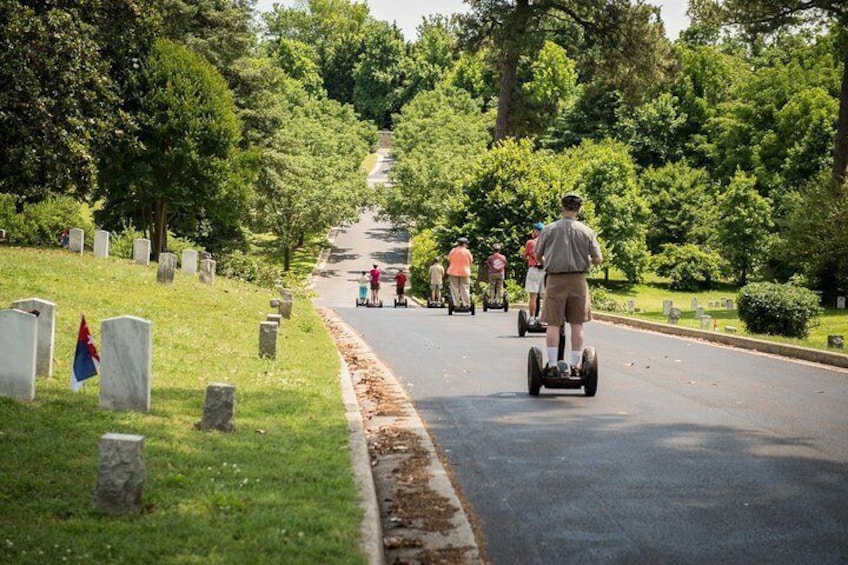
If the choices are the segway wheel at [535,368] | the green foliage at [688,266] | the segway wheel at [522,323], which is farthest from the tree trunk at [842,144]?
the segway wheel at [535,368]

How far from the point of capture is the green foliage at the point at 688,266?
2680 inches

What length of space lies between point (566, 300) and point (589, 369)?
2.73 feet

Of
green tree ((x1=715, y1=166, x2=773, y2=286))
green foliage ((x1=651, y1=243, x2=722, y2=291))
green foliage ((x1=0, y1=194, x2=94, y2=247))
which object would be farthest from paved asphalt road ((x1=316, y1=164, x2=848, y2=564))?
green foliage ((x1=651, y1=243, x2=722, y2=291))

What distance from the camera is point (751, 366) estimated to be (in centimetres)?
1484

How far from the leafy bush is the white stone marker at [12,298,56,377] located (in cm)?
1602

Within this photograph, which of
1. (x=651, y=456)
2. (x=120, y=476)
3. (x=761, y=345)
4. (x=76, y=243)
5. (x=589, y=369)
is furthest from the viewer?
(x=76, y=243)

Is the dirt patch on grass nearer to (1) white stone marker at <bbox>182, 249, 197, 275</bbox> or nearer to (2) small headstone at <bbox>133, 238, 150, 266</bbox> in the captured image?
(1) white stone marker at <bbox>182, 249, 197, 275</bbox>

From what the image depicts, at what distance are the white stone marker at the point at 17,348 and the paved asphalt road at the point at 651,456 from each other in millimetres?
3733

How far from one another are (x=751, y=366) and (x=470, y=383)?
4.55 m

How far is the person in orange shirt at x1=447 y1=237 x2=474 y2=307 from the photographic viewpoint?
27.3m

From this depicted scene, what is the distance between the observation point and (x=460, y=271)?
90.4 feet

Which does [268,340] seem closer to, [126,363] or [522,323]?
[126,363]

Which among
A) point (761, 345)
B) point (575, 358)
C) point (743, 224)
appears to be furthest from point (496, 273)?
point (743, 224)

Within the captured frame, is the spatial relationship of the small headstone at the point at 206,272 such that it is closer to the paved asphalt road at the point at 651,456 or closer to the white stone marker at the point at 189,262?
the white stone marker at the point at 189,262
